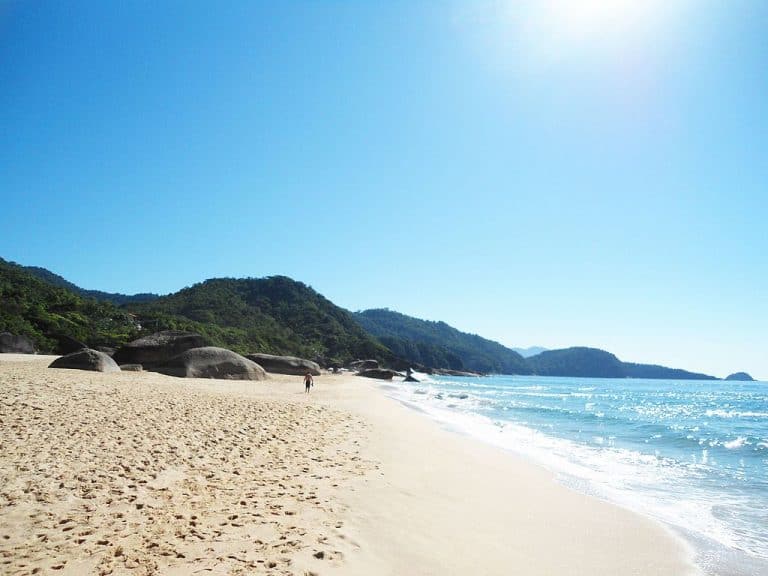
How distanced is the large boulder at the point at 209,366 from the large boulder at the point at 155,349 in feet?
5.63

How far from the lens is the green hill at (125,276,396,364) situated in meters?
78.0

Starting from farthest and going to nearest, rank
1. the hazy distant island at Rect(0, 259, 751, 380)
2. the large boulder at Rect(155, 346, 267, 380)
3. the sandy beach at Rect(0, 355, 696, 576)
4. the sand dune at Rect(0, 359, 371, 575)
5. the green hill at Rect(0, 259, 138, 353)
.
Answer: the hazy distant island at Rect(0, 259, 751, 380)
the green hill at Rect(0, 259, 138, 353)
the large boulder at Rect(155, 346, 267, 380)
the sandy beach at Rect(0, 355, 696, 576)
the sand dune at Rect(0, 359, 371, 575)

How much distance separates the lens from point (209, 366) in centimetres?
2784

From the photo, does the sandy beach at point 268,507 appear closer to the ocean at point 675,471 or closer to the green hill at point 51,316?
the ocean at point 675,471

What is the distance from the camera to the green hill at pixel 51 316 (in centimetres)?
3851

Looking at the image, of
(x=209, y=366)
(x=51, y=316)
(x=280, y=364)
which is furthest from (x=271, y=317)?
(x=209, y=366)

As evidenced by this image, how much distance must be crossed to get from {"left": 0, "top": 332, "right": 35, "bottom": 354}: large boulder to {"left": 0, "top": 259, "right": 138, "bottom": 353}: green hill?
11.0 ft

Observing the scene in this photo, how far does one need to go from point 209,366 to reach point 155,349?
4964 mm

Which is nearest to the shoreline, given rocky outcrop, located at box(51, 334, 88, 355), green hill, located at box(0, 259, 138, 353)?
rocky outcrop, located at box(51, 334, 88, 355)

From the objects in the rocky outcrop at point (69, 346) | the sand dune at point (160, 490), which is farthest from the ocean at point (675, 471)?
the rocky outcrop at point (69, 346)

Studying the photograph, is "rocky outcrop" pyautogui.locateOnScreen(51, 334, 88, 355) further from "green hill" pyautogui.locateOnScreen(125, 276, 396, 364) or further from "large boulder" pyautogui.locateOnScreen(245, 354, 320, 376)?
"green hill" pyautogui.locateOnScreen(125, 276, 396, 364)

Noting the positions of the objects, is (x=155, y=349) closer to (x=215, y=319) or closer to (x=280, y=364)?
(x=280, y=364)

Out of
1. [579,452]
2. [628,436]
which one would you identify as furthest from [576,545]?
[628,436]

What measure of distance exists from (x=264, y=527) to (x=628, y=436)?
19.7 meters
